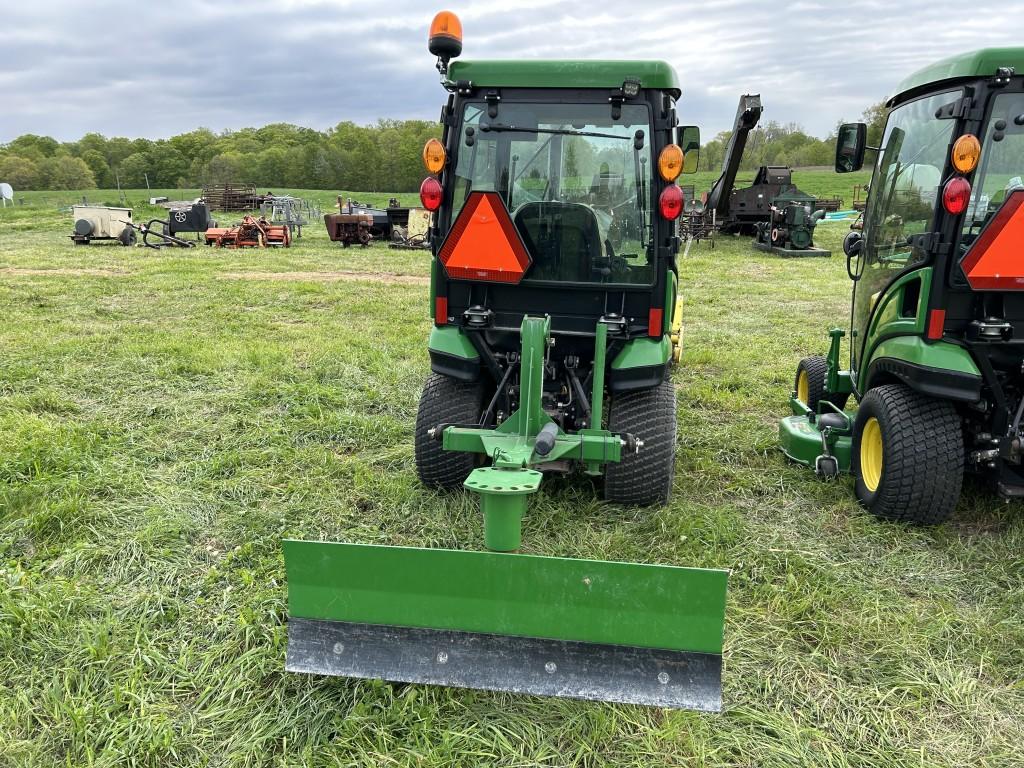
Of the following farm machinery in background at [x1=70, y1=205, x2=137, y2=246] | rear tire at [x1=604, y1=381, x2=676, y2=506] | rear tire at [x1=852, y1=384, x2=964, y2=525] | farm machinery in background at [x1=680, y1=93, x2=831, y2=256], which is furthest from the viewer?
farm machinery in background at [x1=70, y1=205, x2=137, y2=246]

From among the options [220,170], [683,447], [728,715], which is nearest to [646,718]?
[728,715]

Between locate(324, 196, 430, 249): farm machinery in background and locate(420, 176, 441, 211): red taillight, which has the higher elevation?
locate(420, 176, 441, 211): red taillight

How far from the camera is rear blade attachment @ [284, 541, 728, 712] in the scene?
2.16 meters

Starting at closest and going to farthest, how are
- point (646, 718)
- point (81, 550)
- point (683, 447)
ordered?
point (646, 718), point (81, 550), point (683, 447)

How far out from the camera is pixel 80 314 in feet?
28.0

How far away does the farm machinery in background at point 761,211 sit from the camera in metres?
17.0

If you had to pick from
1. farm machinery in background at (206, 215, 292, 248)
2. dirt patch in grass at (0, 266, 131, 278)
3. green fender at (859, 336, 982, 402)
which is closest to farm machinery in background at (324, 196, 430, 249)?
farm machinery in background at (206, 215, 292, 248)

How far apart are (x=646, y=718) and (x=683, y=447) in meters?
2.53

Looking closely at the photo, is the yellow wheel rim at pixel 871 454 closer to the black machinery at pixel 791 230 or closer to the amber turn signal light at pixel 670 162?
the amber turn signal light at pixel 670 162

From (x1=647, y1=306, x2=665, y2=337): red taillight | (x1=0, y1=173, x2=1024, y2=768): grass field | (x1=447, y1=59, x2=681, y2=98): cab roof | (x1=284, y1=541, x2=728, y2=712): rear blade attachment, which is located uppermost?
(x1=447, y1=59, x2=681, y2=98): cab roof

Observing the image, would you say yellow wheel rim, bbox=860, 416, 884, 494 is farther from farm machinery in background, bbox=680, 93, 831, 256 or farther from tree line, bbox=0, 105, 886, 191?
tree line, bbox=0, 105, 886, 191

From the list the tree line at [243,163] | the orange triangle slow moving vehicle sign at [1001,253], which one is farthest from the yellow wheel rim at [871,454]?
the tree line at [243,163]

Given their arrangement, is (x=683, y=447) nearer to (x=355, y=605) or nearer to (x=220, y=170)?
(x=355, y=605)

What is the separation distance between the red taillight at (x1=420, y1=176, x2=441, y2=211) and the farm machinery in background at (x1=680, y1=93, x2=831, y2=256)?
493 inches
